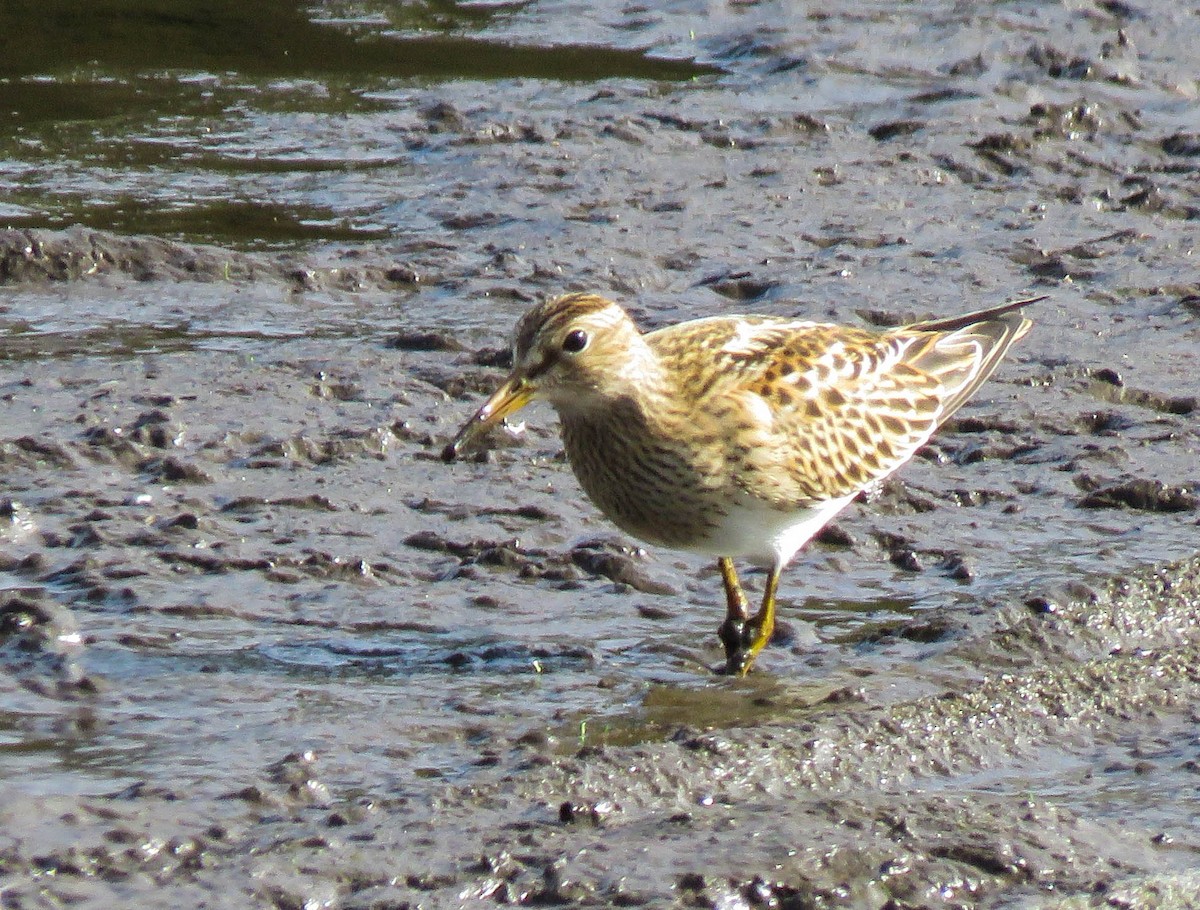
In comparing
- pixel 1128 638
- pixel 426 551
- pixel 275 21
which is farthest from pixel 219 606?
pixel 275 21

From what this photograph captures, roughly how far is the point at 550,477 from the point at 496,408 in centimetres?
152

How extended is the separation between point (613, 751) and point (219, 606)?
1699mm

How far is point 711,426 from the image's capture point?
6629mm

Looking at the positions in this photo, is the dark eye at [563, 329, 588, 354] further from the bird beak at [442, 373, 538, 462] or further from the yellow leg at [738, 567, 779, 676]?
the yellow leg at [738, 567, 779, 676]

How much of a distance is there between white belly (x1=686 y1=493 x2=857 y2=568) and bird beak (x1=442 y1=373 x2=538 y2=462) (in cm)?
76

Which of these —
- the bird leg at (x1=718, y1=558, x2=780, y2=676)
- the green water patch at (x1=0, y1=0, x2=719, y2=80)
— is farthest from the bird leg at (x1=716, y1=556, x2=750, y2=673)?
the green water patch at (x1=0, y1=0, x2=719, y2=80)

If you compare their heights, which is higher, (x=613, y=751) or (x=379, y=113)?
(x=379, y=113)

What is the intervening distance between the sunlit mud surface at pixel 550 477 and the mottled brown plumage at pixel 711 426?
36cm

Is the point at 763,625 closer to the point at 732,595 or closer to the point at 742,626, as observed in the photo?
the point at 742,626

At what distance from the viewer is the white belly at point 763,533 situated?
6.59m

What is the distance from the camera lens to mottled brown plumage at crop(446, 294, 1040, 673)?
646 centimetres

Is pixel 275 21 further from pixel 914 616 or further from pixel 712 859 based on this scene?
pixel 712 859

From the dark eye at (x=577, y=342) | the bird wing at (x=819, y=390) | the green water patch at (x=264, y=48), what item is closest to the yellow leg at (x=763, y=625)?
the bird wing at (x=819, y=390)

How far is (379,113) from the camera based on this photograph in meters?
11.7
